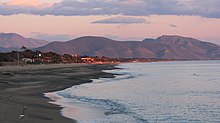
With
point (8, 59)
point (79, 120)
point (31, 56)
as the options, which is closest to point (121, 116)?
point (79, 120)

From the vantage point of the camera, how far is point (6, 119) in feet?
46.2

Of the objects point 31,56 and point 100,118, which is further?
point 31,56

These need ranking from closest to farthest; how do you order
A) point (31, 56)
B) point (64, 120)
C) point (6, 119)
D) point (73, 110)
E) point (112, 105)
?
point (6, 119) < point (64, 120) < point (73, 110) < point (112, 105) < point (31, 56)

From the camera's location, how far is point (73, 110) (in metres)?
20.1

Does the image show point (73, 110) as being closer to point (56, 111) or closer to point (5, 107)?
point (56, 111)

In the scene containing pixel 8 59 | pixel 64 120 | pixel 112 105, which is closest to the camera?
pixel 64 120

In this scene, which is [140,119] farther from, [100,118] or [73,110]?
[73,110]

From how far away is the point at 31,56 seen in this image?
15162cm

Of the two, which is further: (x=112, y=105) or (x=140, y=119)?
(x=112, y=105)

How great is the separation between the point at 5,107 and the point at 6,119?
130 inches

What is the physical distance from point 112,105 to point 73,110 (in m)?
3.22

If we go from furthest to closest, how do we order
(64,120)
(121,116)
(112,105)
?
Answer: (112,105) < (121,116) < (64,120)

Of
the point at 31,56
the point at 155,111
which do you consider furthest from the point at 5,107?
the point at 31,56

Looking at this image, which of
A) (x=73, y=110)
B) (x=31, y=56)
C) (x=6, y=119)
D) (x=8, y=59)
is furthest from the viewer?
(x=31, y=56)
